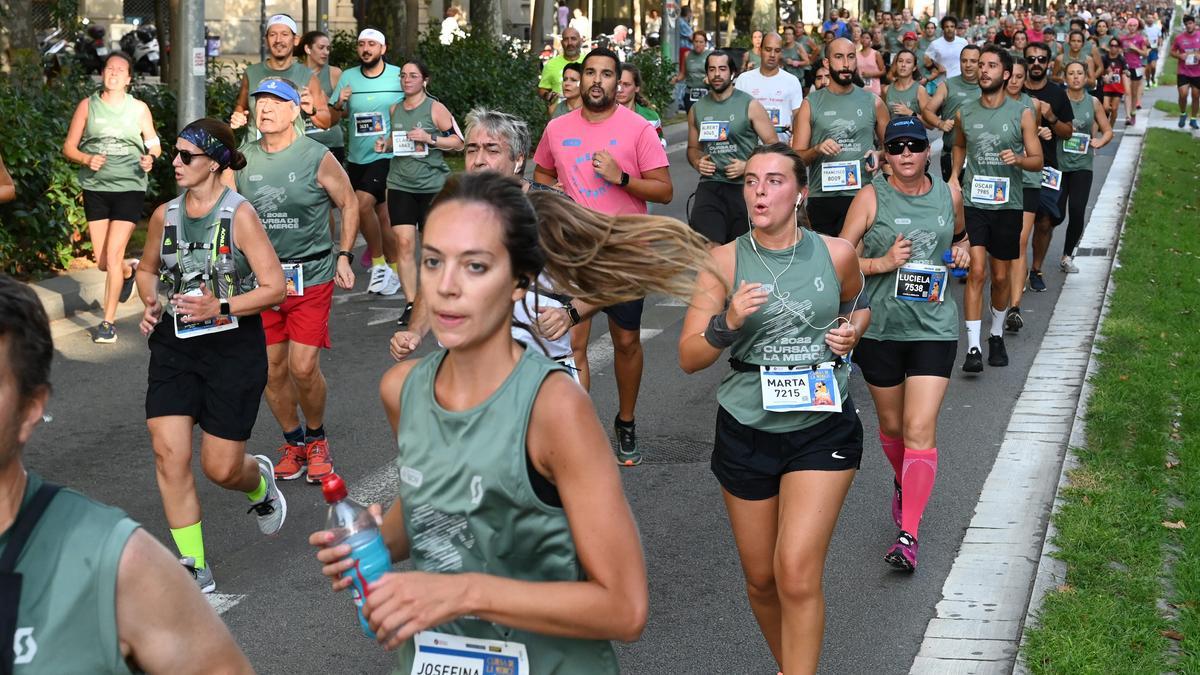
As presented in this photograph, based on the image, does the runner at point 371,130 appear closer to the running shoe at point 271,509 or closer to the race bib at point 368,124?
the race bib at point 368,124

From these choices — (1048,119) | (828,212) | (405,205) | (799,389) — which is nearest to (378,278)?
(405,205)

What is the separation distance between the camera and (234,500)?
736cm

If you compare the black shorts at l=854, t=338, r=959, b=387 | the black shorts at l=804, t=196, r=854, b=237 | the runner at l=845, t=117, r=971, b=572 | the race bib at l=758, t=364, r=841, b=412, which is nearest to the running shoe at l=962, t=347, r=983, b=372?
the black shorts at l=804, t=196, r=854, b=237

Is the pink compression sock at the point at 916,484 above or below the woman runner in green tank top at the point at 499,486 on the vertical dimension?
below

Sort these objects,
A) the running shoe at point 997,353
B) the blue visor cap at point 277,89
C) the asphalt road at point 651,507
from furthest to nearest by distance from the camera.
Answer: the running shoe at point 997,353
the blue visor cap at point 277,89
the asphalt road at point 651,507

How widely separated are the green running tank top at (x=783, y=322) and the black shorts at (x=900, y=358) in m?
1.51

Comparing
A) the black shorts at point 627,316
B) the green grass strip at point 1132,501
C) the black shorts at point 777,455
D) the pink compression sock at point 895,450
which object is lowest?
the green grass strip at point 1132,501

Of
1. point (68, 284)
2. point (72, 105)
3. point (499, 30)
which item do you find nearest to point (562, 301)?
point (68, 284)

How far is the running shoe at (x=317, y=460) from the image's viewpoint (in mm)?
7508

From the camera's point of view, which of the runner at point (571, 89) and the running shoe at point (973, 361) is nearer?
the running shoe at point (973, 361)

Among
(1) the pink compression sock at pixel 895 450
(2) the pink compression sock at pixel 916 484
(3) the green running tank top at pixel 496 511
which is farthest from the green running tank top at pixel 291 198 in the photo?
(3) the green running tank top at pixel 496 511

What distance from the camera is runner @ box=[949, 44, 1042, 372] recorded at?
10078 mm

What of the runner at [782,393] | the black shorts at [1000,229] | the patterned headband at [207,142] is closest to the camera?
the runner at [782,393]

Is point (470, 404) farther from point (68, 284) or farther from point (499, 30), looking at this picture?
point (499, 30)
